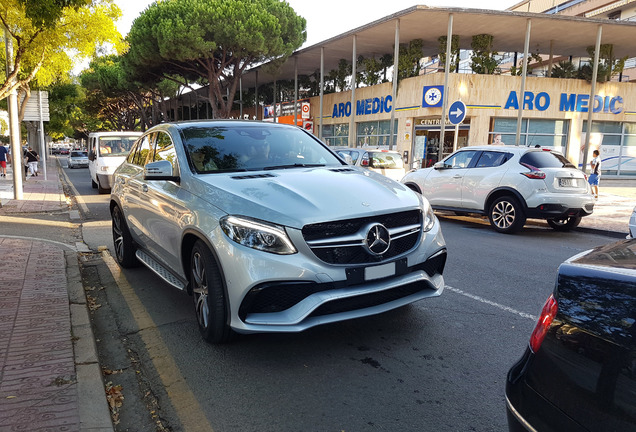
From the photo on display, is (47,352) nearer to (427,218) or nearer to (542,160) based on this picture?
(427,218)

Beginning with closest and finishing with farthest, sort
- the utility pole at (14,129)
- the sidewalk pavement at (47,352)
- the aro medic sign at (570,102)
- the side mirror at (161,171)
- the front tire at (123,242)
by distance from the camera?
the sidewalk pavement at (47,352) → the side mirror at (161,171) → the front tire at (123,242) → the utility pole at (14,129) → the aro medic sign at (570,102)

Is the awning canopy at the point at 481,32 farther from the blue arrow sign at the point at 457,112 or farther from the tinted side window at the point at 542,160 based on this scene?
the tinted side window at the point at 542,160

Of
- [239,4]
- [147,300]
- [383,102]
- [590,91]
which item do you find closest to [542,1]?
[590,91]

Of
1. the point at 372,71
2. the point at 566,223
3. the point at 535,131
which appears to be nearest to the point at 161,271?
the point at 566,223

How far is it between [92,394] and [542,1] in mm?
56408

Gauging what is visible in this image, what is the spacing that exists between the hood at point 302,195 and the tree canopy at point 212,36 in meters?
23.2

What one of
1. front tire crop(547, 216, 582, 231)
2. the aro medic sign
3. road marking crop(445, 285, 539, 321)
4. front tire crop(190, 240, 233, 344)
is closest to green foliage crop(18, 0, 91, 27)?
front tire crop(190, 240, 233, 344)

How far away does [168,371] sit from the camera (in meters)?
3.51

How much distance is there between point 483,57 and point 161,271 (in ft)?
77.3

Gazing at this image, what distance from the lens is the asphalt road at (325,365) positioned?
2.88 m

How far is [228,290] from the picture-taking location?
11.0 feet

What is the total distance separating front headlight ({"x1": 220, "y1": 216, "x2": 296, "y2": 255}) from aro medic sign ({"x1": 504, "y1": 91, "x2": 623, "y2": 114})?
941 inches

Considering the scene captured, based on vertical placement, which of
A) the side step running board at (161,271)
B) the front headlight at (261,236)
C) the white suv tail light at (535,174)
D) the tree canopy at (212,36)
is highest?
the tree canopy at (212,36)

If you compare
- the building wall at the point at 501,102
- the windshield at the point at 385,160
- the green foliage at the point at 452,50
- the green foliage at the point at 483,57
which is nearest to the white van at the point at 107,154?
the windshield at the point at 385,160
